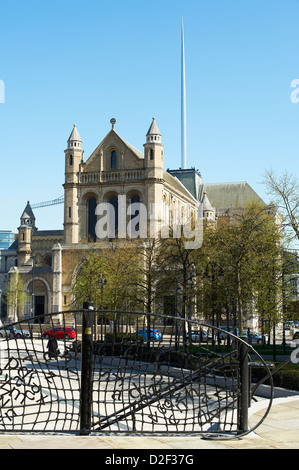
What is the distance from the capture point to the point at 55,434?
26.5ft

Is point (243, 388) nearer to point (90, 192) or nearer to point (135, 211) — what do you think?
point (135, 211)

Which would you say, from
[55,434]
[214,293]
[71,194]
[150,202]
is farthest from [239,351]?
[71,194]

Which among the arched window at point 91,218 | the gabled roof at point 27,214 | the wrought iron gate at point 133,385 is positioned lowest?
the wrought iron gate at point 133,385

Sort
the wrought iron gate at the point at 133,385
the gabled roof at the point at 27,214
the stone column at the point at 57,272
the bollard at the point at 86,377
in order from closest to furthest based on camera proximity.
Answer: the bollard at the point at 86,377 < the wrought iron gate at the point at 133,385 < the stone column at the point at 57,272 < the gabled roof at the point at 27,214

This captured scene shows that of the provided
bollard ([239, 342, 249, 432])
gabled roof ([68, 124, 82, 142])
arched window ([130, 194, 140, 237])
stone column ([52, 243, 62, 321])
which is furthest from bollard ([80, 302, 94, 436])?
gabled roof ([68, 124, 82, 142])

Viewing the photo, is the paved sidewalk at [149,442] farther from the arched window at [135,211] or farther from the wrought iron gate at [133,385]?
the arched window at [135,211]

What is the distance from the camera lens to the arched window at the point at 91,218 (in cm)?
6353

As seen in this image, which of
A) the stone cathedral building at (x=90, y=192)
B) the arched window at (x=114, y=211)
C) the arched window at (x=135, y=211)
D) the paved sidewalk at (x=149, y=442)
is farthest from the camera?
the arched window at (x=114, y=211)

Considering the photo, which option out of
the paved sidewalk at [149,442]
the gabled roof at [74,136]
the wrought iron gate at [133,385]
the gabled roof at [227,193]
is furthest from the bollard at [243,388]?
the gabled roof at [227,193]

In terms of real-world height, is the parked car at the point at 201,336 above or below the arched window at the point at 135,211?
below

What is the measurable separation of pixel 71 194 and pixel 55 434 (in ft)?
188

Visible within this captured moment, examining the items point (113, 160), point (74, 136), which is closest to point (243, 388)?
point (113, 160)

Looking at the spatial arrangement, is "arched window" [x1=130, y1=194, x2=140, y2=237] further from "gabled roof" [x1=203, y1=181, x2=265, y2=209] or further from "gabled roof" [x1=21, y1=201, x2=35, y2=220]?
"gabled roof" [x1=203, y1=181, x2=265, y2=209]

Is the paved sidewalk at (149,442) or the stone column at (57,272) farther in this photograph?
the stone column at (57,272)
